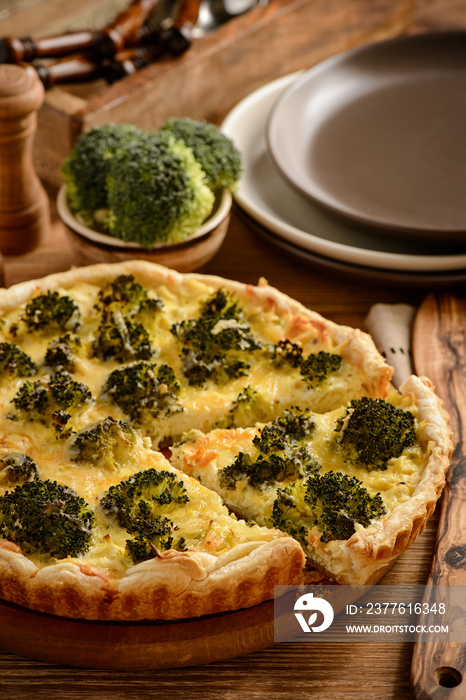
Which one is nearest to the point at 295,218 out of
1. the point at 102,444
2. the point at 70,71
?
the point at 70,71

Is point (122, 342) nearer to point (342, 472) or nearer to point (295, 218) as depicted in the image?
point (342, 472)

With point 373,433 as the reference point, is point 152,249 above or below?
above

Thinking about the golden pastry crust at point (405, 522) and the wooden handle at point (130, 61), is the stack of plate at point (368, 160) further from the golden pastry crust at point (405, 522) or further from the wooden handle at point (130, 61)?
the golden pastry crust at point (405, 522)

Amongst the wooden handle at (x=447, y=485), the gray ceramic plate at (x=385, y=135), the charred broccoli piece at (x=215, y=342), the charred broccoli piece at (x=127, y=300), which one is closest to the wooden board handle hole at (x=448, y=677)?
the wooden handle at (x=447, y=485)

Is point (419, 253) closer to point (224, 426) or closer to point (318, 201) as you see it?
point (318, 201)

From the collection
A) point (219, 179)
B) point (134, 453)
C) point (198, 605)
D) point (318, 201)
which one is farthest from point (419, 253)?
point (198, 605)
